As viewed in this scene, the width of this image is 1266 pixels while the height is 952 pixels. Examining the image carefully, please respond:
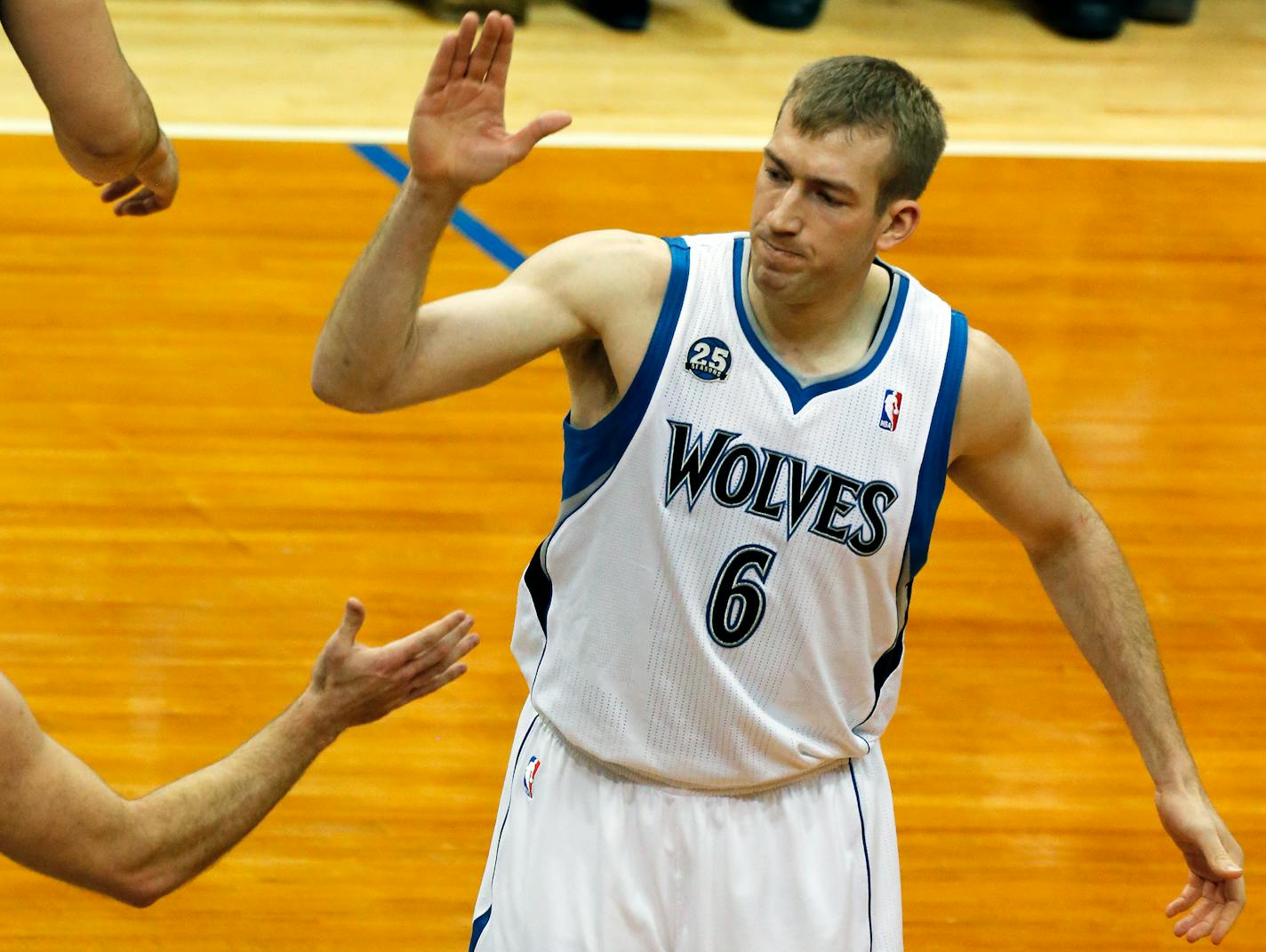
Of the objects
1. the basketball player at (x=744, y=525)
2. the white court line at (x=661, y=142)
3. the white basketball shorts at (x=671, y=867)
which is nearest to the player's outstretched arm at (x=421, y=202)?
the basketball player at (x=744, y=525)

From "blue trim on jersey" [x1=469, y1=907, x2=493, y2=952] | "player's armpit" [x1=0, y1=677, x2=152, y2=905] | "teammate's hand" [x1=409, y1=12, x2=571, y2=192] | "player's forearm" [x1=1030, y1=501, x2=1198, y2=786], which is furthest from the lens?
"player's forearm" [x1=1030, y1=501, x2=1198, y2=786]

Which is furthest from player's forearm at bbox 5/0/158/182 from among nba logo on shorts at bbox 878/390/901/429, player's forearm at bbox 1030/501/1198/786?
player's forearm at bbox 1030/501/1198/786

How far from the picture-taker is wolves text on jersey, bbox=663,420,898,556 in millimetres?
2713

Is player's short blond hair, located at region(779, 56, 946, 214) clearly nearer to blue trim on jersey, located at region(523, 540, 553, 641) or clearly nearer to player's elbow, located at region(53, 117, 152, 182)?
blue trim on jersey, located at region(523, 540, 553, 641)

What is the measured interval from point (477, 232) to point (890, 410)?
418 cm

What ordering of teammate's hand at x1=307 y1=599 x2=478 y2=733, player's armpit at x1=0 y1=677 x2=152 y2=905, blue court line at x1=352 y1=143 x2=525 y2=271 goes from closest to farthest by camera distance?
player's armpit at x1=0 y1=677 x2=152 y2=905
teammate's hand at x1=307 y1=599 x2=478 y2=733
blue court line at x1=352 y1=143 x2=525 y2=271

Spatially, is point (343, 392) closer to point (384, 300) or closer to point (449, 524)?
point (384, 300)

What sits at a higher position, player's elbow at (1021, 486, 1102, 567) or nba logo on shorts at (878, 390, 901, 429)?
nba logo on shorts at (878, 390, 901, 429)

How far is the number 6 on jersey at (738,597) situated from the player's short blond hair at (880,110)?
0.57 m

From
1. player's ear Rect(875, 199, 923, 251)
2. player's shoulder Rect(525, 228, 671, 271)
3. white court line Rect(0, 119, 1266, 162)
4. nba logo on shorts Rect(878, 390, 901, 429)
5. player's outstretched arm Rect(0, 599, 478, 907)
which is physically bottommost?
white court line Rect(0, 119, 1266, 162)

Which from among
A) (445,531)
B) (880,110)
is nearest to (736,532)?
(880,110)

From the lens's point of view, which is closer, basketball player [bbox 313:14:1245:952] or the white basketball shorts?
basketball player [bbox 313:14:1245:952]

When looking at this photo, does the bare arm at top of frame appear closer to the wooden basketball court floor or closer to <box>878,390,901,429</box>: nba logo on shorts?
<box>878,390,901,429</box>: nba logo on shorts

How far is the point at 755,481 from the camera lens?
271 centimetres
